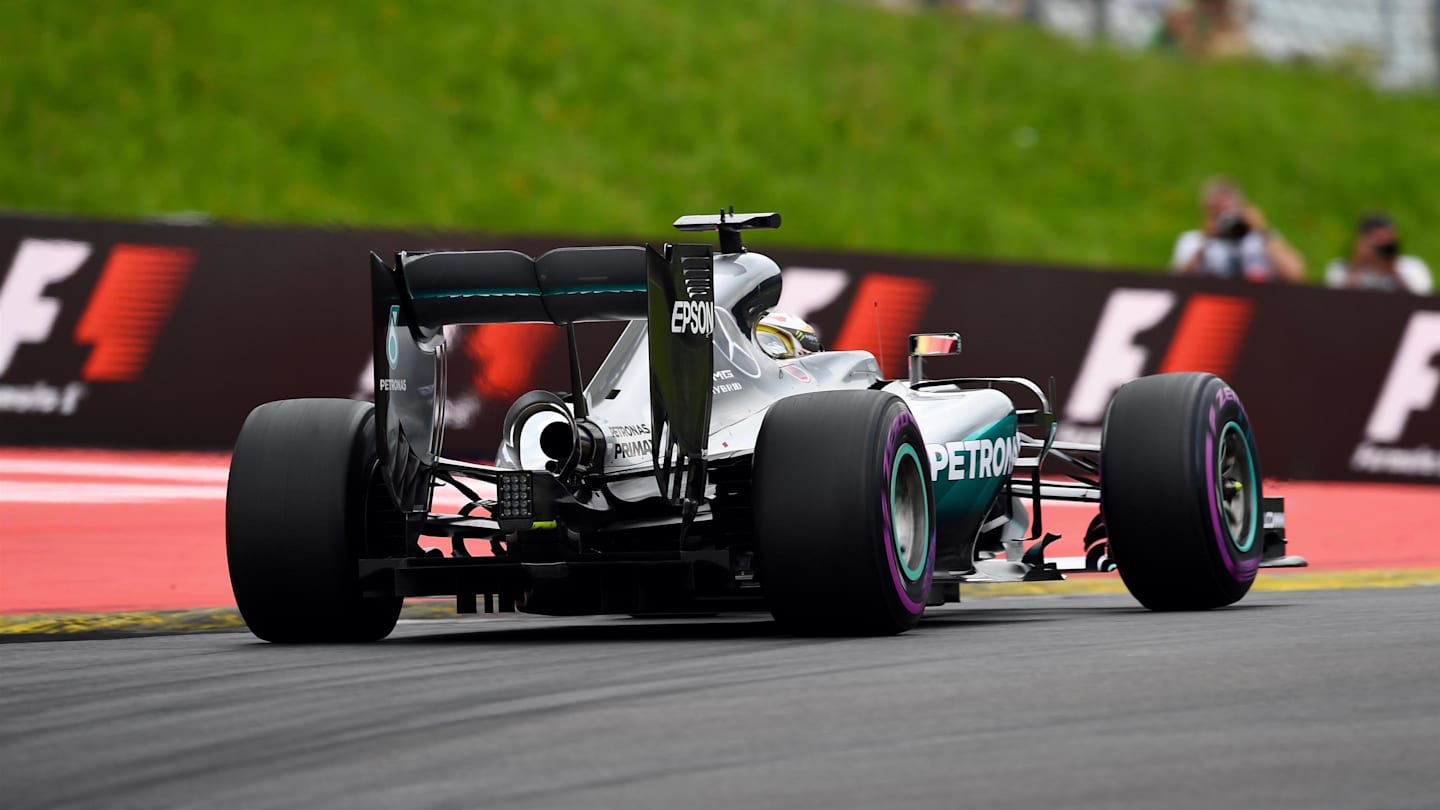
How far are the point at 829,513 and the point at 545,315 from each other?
124 cm

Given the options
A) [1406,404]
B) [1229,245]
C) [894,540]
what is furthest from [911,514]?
[1406,404]

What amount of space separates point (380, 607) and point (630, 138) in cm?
1717

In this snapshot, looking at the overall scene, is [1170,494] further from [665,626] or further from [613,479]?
[613,479]

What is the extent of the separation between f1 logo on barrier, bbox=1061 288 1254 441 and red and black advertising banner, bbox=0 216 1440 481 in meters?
0.01

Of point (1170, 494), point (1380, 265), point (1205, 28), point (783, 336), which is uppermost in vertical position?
point (1205, 28)

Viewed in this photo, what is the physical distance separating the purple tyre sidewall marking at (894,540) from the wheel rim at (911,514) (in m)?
0.03

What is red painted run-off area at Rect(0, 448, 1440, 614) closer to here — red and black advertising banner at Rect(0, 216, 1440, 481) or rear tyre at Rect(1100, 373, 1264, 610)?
red and black advertising banner at Rect(0, 216, 1440, 481)

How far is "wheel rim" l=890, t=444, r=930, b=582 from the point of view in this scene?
816 centimetres

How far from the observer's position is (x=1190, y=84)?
31.4 m

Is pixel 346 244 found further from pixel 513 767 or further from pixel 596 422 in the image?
pixel 513 767

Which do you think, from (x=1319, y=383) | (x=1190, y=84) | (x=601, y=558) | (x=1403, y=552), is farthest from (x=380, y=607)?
(x=1190, y=84)

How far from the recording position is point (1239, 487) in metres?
9.80

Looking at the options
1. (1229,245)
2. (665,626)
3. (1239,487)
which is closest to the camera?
(665,626)

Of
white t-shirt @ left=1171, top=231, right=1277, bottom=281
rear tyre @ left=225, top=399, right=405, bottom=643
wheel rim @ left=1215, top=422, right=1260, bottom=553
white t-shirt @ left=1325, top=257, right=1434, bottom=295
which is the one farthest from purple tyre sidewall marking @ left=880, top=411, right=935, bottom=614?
white t-shirt @ left=1325, top=257, right=1434, bottom=295
